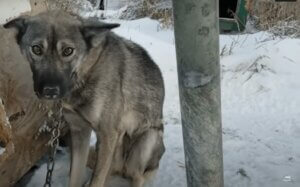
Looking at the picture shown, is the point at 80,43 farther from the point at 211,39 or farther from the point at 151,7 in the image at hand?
the point at 151,7

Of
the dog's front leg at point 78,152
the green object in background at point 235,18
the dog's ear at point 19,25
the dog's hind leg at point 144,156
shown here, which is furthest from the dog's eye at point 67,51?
the green object in background at point 235,18

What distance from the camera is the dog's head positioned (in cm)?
288

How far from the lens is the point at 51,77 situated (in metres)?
2.86

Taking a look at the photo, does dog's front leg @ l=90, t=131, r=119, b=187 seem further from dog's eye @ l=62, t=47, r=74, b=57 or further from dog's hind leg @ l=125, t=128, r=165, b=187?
dog's eye @ l=62, t=47, r=74, b=57

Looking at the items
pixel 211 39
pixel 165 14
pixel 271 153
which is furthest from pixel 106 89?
pixel 165 14

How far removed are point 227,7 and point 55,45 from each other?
7.07 meters

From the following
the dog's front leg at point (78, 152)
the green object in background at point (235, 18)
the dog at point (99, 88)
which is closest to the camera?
the dog at point (99, 88)

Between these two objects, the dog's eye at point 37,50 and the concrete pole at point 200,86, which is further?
the dog's eye at point 37,50

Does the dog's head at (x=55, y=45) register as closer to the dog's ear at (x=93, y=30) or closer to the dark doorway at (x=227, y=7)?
the dog's ear at (x=93, y=30)

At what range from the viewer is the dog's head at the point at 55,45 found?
2.88 m

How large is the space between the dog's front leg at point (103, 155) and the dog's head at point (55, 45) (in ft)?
1.39

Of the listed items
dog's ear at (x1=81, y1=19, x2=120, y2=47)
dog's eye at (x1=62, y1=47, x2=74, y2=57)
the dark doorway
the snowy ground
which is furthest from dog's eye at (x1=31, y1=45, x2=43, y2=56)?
the dark doorway

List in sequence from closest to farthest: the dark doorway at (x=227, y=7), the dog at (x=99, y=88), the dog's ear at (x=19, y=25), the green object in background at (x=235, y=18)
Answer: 1. the dog at (x=99, y=88)
2. the dog's ear at (x=19, y=25)
3. the green object in background at (x=235, y=18)
4. the dark doorway at (x=227, y=7)

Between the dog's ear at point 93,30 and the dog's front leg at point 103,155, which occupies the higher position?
the dog's ear at point 93,30
